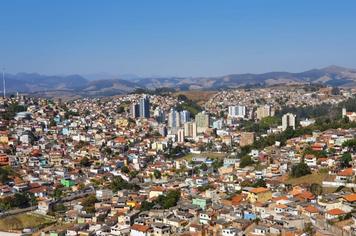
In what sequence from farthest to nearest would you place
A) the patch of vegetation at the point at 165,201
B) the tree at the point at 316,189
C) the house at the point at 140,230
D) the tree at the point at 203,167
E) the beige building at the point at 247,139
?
1. the beige building at the point at 247,139
2. the tree at the point at 203,167
3. the patch of vegetation at the point at 165,201
4. the tree at the point at 316,189
5. the house at the point at 140,230

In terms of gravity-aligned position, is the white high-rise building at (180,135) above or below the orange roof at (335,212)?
below

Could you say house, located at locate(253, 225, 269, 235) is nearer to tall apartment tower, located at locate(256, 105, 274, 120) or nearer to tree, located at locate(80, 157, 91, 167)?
tree, located at locate(80, 157, 91, 167)

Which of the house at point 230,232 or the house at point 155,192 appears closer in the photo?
the house at point 230,232

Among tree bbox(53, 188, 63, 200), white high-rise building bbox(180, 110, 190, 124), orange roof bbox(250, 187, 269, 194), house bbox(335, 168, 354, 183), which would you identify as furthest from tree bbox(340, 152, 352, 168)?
white high-rise building bbox(180, 110, 190, 124)

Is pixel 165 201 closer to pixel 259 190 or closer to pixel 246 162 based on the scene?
pixel 259 190

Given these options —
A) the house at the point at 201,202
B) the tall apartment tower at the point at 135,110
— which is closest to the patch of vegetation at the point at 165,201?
the house at the point at 201,202

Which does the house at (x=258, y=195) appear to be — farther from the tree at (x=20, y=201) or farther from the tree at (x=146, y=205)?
the tree at (x=20, y=201)

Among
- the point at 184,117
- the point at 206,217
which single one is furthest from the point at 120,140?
the point at 206,217

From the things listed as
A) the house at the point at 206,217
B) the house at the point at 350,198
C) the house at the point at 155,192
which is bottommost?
the house at the point at 155,192
